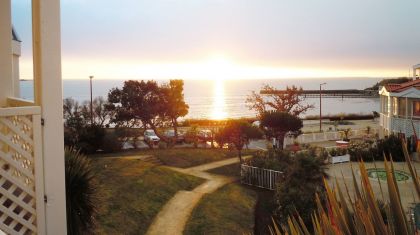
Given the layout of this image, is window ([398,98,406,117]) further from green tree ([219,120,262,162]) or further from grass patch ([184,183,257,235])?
grass patch ([184,183,257,235])

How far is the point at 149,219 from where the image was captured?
40.8 feet

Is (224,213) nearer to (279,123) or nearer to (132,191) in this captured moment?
(132,191)

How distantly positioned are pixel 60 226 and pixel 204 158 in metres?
18.1

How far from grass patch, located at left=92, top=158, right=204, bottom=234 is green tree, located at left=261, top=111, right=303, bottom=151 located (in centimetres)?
942

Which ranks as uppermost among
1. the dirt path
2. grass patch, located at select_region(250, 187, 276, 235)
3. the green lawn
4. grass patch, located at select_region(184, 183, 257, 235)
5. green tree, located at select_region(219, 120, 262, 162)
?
green tree, located at select_region(219, 120, 262, 162)

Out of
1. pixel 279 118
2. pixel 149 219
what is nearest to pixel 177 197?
pixel 149 219

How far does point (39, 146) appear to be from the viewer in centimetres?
481

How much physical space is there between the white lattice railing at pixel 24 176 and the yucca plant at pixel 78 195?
2.40 meters

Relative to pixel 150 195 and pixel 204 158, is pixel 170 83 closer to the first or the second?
pixel 204 158

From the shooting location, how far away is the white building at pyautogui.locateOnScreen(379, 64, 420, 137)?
26.3 meters

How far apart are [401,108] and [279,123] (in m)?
8.61

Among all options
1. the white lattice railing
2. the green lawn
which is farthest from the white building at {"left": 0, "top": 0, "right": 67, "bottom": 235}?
the green lawn

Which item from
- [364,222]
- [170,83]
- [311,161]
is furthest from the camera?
[170,83]

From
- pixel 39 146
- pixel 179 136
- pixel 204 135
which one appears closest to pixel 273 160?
pixel 204 135
